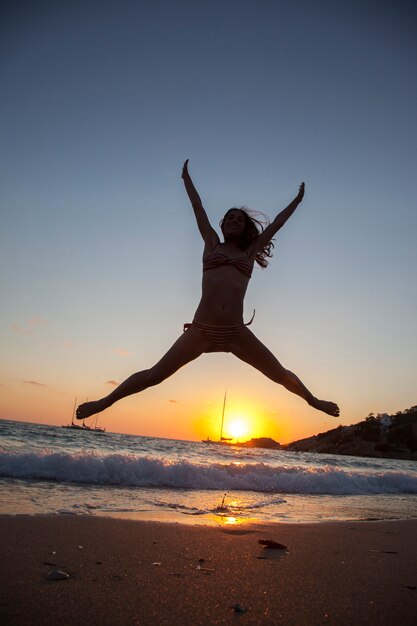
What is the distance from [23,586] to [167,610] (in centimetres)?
78

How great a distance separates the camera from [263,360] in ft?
14.9

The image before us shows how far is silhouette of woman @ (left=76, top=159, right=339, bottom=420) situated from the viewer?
4.41 m

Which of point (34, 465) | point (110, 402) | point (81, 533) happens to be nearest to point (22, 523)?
point (81, 533)

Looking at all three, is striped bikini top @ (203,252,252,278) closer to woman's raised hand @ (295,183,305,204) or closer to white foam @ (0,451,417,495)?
woman's raised hand @ (295,183,305,204)

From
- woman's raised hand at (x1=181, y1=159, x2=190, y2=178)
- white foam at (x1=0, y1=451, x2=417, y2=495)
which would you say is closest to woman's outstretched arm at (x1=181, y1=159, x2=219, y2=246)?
woman's raised hand at (x1=181, y1=159, x2=190, y2=178)

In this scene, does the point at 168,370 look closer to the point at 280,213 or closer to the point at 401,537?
the point at 280,213

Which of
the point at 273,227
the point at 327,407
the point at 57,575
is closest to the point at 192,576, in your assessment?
the point at 57,575

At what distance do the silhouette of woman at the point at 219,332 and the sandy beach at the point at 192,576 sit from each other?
4.46 ft

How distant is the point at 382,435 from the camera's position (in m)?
94.0

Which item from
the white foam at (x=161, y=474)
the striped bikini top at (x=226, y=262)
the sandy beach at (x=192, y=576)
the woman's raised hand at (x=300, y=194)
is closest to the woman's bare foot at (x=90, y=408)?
the sandy beach at (x=192, y=576)

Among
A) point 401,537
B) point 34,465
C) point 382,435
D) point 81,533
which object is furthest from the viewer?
point 382,435

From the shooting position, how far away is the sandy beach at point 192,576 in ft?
6.79

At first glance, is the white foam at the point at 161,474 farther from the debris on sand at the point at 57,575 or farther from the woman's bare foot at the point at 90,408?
the debris on sand at the point at 57,575

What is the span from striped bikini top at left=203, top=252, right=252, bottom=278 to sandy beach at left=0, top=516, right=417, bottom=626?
8.38ft
